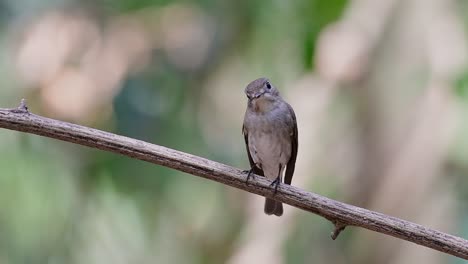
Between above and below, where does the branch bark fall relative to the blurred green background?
below

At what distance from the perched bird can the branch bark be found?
148 cm

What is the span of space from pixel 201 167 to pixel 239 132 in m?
3.34

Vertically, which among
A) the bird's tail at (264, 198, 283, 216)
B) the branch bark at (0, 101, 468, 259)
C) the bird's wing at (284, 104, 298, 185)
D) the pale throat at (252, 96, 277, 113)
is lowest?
the branch bark at (0, 101, 468, 259)

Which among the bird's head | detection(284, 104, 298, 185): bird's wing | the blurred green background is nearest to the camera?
the bird's head

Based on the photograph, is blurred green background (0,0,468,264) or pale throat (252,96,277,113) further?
blurred green background (0,0,468,264)

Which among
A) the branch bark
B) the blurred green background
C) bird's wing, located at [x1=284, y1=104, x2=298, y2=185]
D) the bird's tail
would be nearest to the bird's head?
bird's wing, located at [x1=284, y1=104, x2=298, y2=185]

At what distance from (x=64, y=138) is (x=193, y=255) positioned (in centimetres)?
298

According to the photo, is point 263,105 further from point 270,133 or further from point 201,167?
point 201,167

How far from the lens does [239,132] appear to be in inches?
277

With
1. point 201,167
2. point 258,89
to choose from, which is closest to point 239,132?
point 258,89

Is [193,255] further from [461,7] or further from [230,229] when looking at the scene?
[461,7]

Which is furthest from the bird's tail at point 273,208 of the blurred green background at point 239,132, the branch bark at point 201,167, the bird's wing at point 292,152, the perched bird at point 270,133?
the branch bark at point 201,167

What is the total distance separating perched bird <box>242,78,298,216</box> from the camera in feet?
17.2

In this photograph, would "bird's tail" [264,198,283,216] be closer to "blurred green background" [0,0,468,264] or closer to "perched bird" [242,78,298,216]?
"perched bird" [242,78,298,216]
